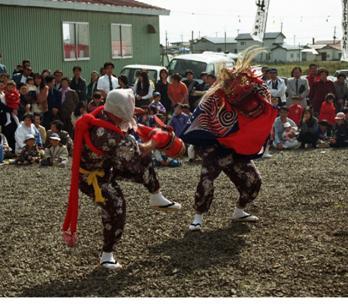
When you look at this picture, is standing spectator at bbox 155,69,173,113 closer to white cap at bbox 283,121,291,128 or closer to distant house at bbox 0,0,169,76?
white cap at bbox 283,121,291,128

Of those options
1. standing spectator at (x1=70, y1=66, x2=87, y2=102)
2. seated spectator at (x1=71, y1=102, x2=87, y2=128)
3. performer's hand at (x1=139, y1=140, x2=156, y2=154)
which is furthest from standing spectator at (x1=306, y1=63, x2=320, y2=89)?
performer's hand at (x1=139, y1=140, x2=156, y2=154)

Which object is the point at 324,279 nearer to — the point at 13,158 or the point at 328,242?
the point at 328,242

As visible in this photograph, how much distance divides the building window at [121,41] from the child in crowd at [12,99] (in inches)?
317

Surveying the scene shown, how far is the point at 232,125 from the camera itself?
546 cm

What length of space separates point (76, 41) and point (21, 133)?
23.5ft

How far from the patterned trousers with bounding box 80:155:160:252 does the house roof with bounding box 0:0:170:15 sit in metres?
10.8

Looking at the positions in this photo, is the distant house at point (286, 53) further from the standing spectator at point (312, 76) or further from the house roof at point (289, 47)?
the standing spectator at point (312, 76)

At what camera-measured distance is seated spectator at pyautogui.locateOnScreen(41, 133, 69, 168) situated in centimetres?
1008

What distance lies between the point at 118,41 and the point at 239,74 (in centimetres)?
1413

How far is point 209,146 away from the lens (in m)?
5.59

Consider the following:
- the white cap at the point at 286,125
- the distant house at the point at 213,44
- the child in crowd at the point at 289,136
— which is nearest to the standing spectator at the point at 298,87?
the white cap at the point at 286,125

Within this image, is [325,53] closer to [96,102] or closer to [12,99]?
[96,102]

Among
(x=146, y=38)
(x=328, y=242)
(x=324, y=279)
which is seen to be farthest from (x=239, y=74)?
(x=146, y=38)

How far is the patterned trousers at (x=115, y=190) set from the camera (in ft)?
15.0
